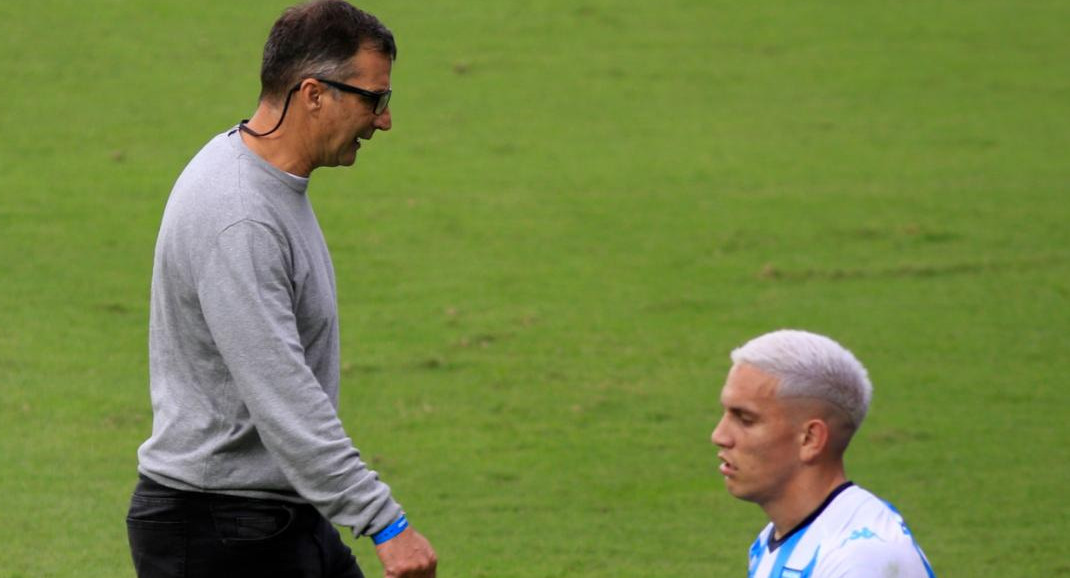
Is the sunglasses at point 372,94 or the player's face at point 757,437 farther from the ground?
the sunglasses at point 372,94

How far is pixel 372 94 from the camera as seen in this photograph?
3.61 m

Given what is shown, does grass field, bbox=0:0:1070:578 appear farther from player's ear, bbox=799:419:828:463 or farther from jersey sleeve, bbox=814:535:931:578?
jersey sleeve, bbox=814:535:931:578

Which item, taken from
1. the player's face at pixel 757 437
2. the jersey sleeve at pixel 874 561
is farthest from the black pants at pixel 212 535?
the jersey sleeve at pixel 874 561

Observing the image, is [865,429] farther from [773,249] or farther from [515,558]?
[773,249]

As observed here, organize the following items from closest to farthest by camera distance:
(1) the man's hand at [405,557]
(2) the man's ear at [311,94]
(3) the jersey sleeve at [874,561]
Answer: (3) the jersey sleeve at [874,561]
(1) the man's hand at [405,557]
(2) the man's ear at [311,94]

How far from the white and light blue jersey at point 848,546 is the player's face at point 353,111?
52.9 inches

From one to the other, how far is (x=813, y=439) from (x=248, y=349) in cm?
121

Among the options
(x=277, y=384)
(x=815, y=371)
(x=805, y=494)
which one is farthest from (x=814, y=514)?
(x=277, y=384)

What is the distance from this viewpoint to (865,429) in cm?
793

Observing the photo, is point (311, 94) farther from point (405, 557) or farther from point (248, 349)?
point (405, 557)

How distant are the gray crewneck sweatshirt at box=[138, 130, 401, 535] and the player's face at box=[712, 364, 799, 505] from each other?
768 millimetres

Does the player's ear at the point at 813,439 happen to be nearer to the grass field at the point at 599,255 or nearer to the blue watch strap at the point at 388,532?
the blue watch strap at the point at 388,532

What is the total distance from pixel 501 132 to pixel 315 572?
918 cm

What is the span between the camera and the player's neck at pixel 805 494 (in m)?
3.08
